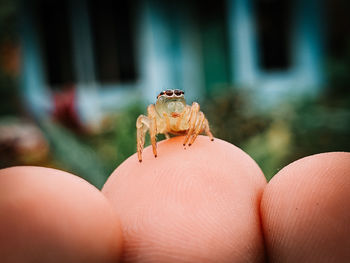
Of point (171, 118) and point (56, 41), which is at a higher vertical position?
point (56, 41)

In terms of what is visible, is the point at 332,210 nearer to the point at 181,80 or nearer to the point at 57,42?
the point at 181,80

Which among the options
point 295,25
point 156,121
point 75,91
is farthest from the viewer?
point 295,25

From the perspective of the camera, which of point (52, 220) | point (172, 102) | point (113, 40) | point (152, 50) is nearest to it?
point (52, 220)

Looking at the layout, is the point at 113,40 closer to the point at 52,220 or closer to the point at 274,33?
the point at 274,33

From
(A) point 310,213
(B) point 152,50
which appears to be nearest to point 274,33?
(B) point 152,50

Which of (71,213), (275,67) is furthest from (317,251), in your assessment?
(275,67)

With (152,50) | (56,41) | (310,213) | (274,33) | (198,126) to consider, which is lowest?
(310,213)

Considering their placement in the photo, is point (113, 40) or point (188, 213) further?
point (113, 40)

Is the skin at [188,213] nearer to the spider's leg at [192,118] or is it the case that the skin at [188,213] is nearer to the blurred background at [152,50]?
the spider's leg at [192,118]
